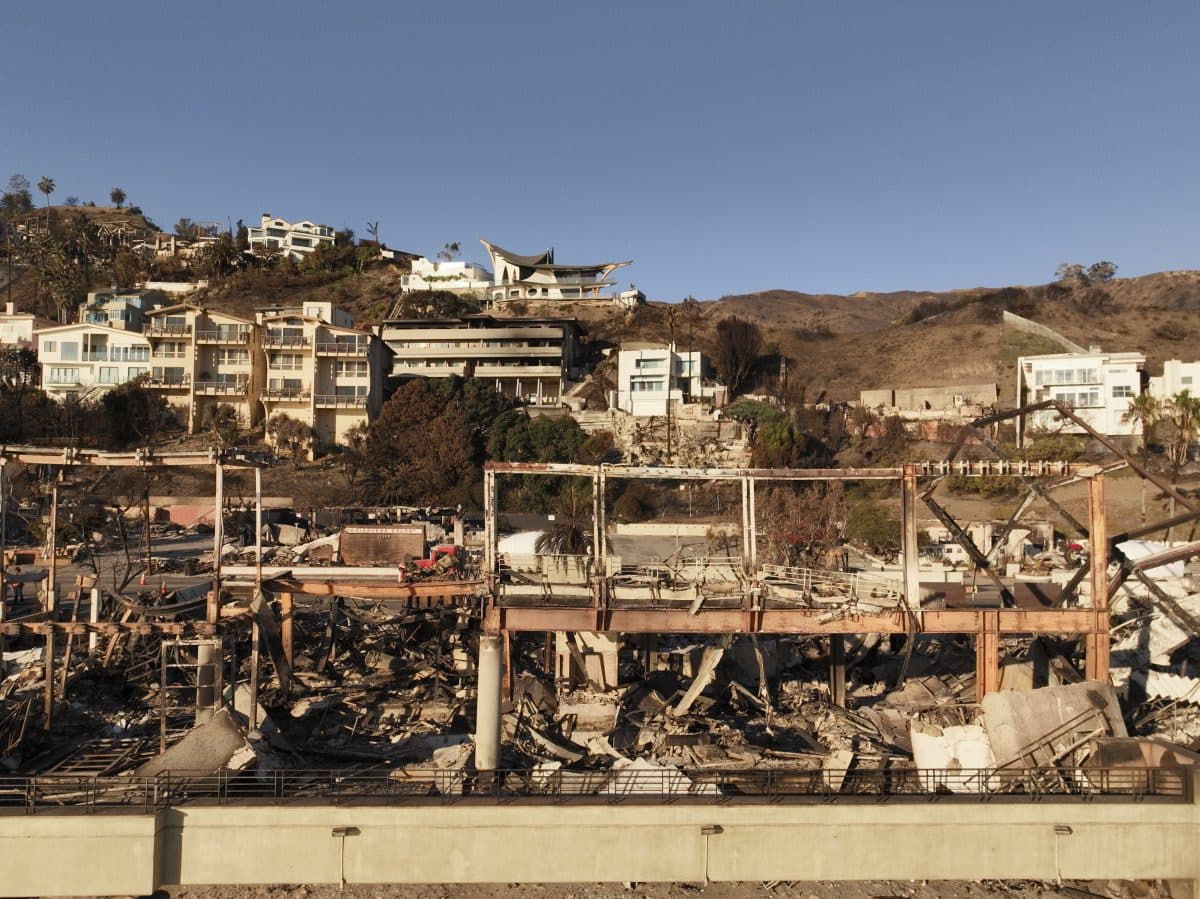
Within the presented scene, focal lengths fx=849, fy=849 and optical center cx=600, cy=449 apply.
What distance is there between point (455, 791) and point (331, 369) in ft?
182

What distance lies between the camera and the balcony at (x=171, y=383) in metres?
63.5

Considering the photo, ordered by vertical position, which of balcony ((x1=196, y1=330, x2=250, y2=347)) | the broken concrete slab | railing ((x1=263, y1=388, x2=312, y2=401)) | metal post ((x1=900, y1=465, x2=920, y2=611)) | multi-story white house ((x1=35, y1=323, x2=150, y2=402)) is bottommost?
the broken concrete slab

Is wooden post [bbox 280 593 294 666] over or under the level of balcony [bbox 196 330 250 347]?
under

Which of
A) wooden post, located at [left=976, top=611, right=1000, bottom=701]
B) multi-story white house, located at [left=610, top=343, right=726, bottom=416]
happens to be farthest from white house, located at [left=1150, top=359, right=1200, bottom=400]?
wooden post, located at [left=976, top=611, right=1000, bottom=701]

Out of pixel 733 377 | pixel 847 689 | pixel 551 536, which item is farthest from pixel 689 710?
pixel 733 377

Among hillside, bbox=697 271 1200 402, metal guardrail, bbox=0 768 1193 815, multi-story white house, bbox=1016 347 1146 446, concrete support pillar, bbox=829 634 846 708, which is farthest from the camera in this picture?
hillside, bbox=697 271 1200 402

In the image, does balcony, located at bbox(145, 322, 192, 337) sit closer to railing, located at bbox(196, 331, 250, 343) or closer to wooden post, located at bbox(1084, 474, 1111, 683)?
railing, located at bbox(196, 331, 250, 343)

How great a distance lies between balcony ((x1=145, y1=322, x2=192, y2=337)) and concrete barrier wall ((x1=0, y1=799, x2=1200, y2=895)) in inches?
2353

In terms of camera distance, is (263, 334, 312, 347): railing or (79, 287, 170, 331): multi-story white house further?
(79, 287, 170, 331): multi-story white house

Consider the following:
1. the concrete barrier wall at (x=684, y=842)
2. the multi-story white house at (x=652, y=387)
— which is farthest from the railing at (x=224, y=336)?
the concrete barrier wall at (x=684, y=842)

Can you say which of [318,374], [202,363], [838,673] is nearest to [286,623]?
[838,673]

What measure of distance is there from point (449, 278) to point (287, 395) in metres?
40.6

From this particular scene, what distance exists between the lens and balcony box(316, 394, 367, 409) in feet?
210

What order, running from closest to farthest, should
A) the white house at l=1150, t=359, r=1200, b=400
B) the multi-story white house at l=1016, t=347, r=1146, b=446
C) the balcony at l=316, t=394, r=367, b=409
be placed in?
1. the white house at l=1150, t=359, r=1200, b=400
2. the multi-story white house at l=1016, t=347, r=1146, b=446
3. the balcony at l=316, t=394, r=367, b=409
